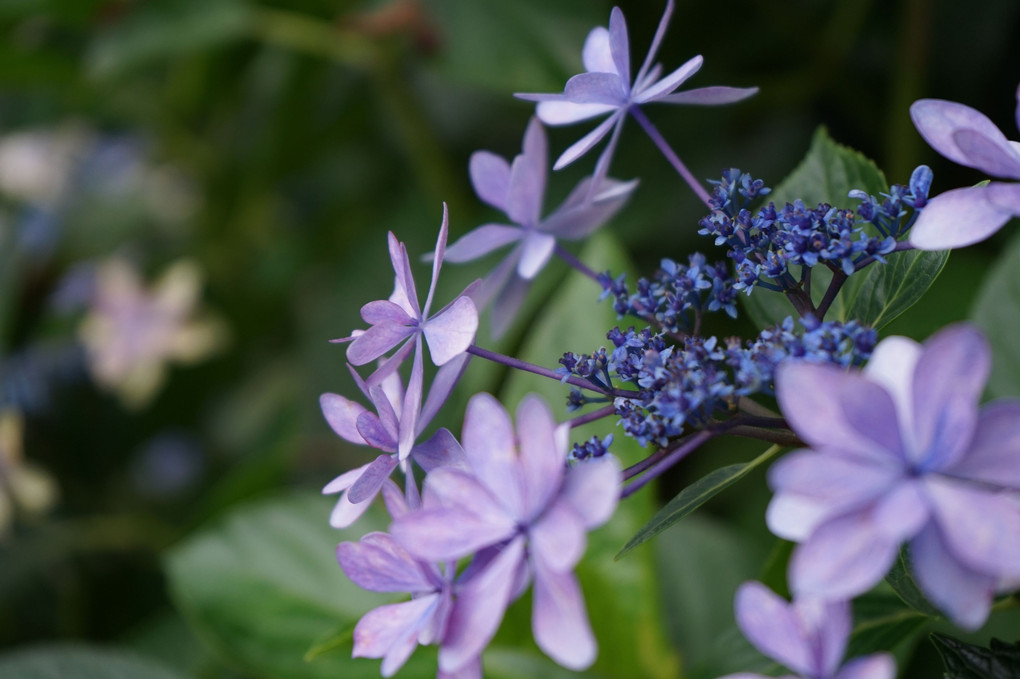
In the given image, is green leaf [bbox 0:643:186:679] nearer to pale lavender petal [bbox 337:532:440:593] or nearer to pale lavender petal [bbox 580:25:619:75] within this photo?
pale lavender petal [bbox 337:532:440:593]

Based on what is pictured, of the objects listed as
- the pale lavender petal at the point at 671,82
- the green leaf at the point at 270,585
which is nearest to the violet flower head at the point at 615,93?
the pale lavender petal at the point at 671,82

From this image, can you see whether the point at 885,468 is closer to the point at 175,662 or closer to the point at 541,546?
the point at 541,546

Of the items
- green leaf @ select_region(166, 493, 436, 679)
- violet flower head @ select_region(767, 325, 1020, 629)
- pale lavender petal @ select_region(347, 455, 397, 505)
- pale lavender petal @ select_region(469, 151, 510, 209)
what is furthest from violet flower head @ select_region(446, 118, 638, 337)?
green leaf @ select_region(166, 493, 436, 679)

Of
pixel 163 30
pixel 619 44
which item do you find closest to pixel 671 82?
pixel 619 44

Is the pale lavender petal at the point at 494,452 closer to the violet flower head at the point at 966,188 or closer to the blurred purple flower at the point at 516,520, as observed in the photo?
the blurred purple flower at the point at 516,520

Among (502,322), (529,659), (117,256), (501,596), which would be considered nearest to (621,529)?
(529,659)

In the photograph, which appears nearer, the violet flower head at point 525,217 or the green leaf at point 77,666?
the violet flower head at point 525,217
